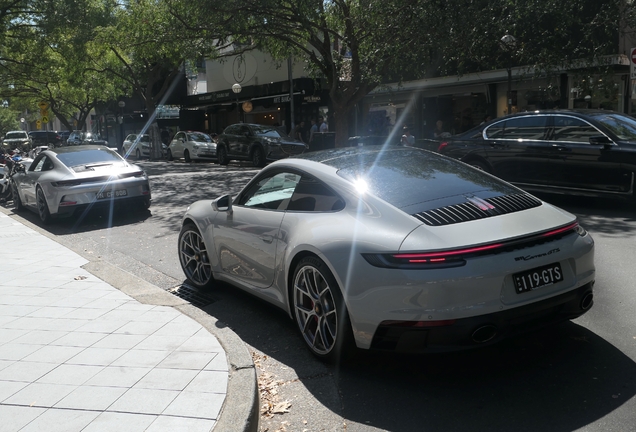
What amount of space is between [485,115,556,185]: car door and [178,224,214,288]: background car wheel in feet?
20.6

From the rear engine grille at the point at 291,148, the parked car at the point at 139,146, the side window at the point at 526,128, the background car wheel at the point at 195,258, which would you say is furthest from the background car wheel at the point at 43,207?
the parked car at the point at 139,146

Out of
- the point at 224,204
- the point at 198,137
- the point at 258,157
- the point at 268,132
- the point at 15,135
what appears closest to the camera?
the point at 224,204

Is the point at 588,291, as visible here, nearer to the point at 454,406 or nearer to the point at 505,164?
the point at 454,406

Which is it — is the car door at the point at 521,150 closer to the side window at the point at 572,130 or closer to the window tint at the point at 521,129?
the window tint at the point at 521,129

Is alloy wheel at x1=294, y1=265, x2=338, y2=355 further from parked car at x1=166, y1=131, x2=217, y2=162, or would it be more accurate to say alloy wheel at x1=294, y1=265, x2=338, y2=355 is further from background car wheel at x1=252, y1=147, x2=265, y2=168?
parked car at x1=166, y1=131, x2=217, y2=162

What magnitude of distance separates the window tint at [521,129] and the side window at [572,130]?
0.77 ft

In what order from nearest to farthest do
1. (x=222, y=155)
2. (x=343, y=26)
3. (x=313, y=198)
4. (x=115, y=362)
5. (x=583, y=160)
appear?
(x=115, y=362)
(x=313, y=198)
(x=583, y=160)
(x=343, y=26)
(x=222, y=155)

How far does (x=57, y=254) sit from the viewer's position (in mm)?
8023

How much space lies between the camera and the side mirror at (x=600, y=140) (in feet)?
30.3

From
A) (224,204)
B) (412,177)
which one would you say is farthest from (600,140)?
(224,204)

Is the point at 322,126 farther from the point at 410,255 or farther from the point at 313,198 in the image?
the point at 410,255

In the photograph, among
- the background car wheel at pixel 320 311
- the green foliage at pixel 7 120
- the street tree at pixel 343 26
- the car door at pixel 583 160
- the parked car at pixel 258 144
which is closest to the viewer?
the background car wheel at pixel 320 311

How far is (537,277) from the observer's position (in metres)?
3.67

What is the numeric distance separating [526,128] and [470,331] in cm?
783
